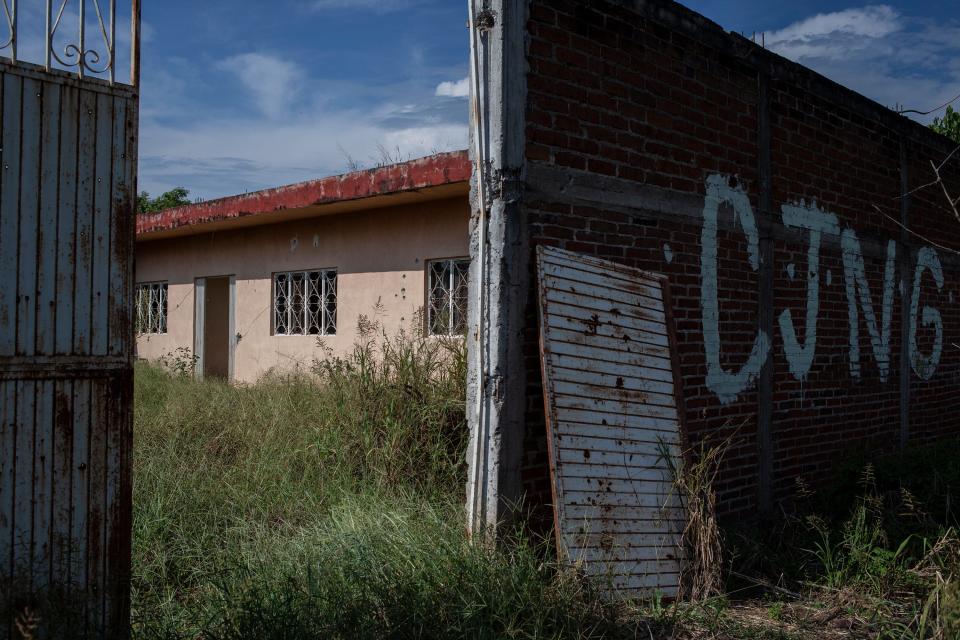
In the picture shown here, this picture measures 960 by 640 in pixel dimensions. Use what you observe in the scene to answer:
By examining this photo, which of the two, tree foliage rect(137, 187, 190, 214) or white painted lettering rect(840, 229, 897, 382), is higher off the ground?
tree foliage rect(137, 187, 190, 214)

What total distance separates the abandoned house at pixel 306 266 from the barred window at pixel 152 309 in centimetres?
3

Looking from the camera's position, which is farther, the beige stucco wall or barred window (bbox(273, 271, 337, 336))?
barred window (bbox(273, 271, 337, 336))

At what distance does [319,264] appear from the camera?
33.0ft

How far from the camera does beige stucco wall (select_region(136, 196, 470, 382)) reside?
865 cm

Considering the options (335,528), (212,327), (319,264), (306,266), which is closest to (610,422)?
(335,528)

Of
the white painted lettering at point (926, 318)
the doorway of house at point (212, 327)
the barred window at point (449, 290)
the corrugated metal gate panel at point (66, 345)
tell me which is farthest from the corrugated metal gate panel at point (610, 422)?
the doorway of house at point (212, 327)

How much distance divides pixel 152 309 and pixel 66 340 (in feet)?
37.9

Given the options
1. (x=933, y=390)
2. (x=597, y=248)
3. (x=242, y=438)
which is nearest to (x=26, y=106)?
(x=597, y=248)

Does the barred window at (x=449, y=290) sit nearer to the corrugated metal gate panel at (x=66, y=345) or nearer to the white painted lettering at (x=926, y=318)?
the white painted lettering at (x=926, y=318)

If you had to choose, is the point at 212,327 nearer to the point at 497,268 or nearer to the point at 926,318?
the point at 497,268

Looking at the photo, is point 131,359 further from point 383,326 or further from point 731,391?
point 383,326

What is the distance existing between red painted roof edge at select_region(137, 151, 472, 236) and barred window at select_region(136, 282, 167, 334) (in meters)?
2.08

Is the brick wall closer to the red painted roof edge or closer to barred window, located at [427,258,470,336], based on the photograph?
the red painted roof edge

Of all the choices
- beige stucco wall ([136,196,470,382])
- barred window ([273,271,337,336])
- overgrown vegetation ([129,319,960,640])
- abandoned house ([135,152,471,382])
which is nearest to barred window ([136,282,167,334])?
abandoned house ([135,152,471,382])
